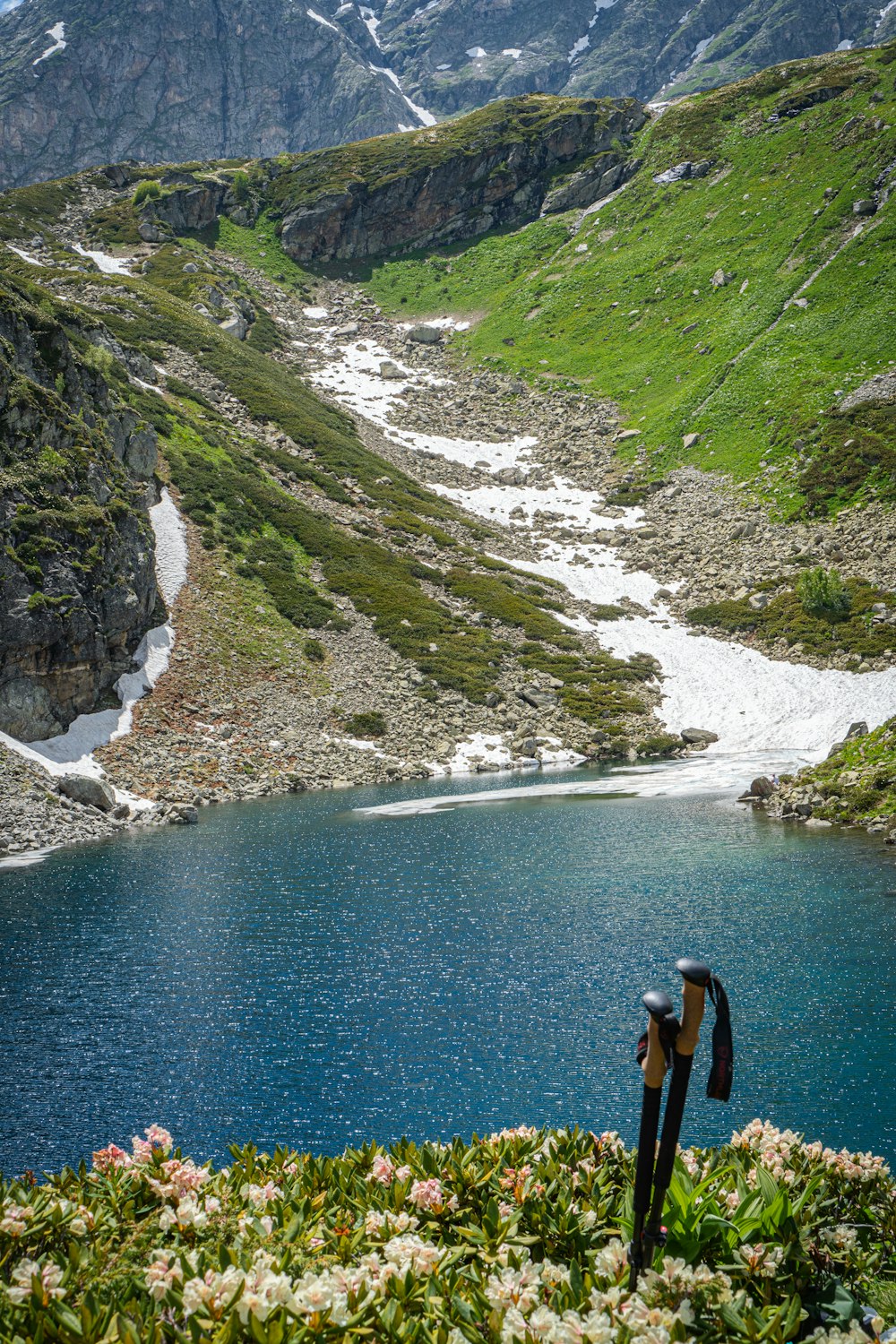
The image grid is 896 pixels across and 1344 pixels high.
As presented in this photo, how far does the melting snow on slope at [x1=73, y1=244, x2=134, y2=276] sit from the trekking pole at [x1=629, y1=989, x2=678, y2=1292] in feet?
481

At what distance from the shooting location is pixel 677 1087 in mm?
5301

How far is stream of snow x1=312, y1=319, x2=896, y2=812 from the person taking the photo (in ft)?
176

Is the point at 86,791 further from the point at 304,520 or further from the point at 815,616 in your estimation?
the point at 815,616

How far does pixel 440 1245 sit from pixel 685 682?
224 ft

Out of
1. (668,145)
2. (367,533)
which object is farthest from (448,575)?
(668,145)

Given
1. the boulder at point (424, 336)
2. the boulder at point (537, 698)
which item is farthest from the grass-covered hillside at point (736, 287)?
the boulder at point (537, 698)

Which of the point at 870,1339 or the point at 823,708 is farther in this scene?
the point at 823,708

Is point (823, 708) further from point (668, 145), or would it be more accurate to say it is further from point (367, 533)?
point (668, 145)

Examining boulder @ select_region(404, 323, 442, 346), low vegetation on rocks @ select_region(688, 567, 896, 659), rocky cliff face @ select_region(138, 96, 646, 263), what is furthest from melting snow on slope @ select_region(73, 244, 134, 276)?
low vegetation on rocks @ select_region(688, 567, 896, 659)

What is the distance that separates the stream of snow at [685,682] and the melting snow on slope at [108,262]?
2257 inches

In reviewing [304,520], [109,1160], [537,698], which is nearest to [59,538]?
[304,520]

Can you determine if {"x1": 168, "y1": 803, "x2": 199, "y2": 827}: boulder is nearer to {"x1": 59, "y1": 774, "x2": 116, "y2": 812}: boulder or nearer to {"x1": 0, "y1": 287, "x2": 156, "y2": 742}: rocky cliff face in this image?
{"x1": 59, "y1": 774, "x2": 116, "y2": 812}: boulder

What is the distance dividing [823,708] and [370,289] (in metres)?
142

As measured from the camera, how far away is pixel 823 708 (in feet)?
203
